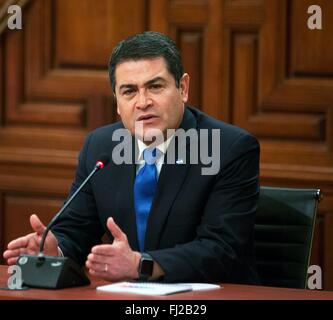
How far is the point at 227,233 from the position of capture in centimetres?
294

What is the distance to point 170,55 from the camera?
316 cm

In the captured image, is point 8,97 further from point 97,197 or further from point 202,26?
point 97,197

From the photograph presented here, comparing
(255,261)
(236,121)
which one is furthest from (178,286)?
(236,121)

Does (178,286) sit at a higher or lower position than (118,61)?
lower

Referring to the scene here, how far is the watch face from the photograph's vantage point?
2719 millimetres

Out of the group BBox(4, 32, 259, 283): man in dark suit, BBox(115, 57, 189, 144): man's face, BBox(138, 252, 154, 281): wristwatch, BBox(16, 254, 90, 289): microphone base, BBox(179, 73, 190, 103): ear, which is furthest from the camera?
BBox(179, 73, 190, 103): ear

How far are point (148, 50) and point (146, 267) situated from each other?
810mm

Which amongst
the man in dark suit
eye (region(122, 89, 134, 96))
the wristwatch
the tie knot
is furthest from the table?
eye (region(122, 89, 134, 96))

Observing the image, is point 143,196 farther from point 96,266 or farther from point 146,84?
point 96,266

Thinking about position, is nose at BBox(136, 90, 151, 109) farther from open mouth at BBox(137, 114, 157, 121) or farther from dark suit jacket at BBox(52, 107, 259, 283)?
dark suit jacket at BBox(52, 107, 259, 283)

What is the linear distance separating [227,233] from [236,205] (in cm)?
12

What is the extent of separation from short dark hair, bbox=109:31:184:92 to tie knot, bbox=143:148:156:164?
275mm

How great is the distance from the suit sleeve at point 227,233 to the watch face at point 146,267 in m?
0.04

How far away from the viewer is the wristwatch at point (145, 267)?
2.72 meters
